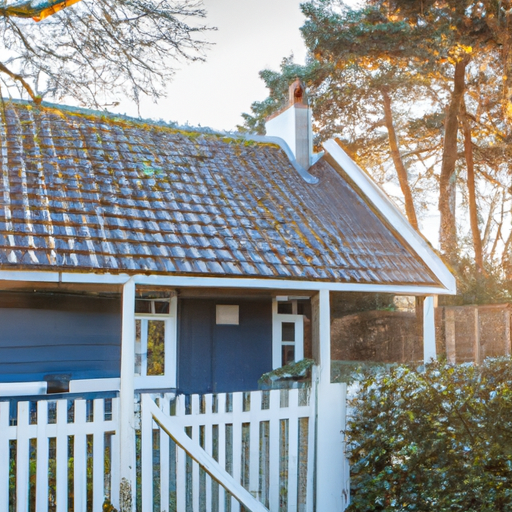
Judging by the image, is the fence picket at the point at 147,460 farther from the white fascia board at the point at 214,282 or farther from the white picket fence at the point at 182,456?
the white fascia board at the point at 214,282

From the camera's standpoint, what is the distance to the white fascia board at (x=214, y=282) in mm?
7675

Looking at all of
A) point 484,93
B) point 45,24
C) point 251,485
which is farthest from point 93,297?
point 484,93

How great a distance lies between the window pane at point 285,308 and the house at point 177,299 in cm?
4

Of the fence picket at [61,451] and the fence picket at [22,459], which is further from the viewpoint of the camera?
the fence picket at [61,451]

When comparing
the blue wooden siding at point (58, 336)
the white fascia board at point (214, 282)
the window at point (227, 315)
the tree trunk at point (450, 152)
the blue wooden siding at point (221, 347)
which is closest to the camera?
the white fascia board at point (214, 282)

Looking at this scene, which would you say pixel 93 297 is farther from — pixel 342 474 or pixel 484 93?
pixel 484 93

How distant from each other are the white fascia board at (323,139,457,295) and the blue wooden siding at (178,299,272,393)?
2.71m

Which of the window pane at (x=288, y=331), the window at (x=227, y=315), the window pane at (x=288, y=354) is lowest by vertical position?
the window pane at (x=288, y=354)

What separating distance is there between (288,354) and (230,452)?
6082mm

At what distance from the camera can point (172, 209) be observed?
986 centimetres

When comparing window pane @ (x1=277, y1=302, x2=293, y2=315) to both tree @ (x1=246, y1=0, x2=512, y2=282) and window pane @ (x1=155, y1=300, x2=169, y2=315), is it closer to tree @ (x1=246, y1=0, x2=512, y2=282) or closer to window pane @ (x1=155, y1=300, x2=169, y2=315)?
window pane @ (x1=155, y1=300, x2=169, y2=315)

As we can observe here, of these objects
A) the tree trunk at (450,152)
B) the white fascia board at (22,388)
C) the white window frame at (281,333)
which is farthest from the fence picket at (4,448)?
the tree trunk at (450,152)

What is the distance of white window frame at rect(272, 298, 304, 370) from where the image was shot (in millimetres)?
11781

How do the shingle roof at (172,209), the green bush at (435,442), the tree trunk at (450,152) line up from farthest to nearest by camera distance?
the tree trunk at (450,152) < the shingle roof at (172,209) < the green bush at (435,442)
